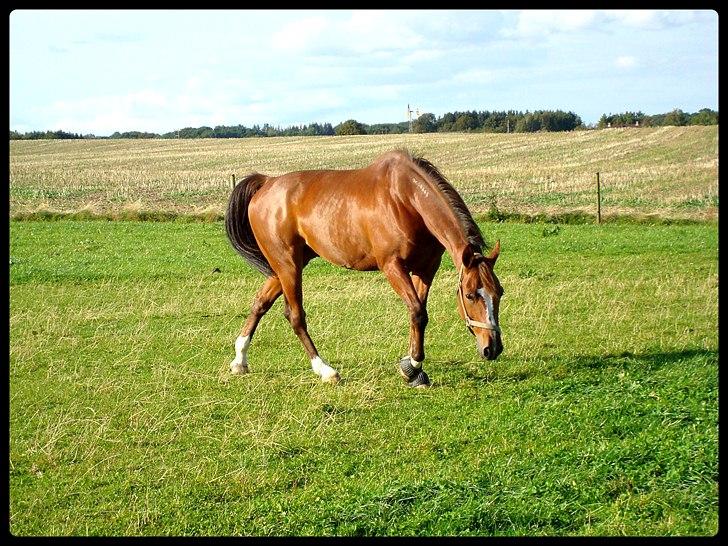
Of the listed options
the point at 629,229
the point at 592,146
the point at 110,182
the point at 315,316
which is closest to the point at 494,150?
the point at 592,146

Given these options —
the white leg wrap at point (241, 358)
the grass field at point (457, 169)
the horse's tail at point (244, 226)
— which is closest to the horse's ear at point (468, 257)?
the white leg wrap at point (241, 358)

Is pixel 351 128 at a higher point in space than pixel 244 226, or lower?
higher

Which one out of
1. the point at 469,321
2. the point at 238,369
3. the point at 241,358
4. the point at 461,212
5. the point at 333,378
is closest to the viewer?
the point at 469,321

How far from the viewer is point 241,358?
28.2ft

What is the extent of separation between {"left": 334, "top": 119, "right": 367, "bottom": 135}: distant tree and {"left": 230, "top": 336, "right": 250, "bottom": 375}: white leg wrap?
77.4 m

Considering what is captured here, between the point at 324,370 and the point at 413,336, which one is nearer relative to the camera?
the point at 413,336

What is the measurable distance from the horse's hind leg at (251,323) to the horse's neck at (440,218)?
226cm

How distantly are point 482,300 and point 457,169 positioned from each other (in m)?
37.1

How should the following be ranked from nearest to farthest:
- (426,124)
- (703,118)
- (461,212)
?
1. (461,212)
2. (703,118)
3. (426,124)

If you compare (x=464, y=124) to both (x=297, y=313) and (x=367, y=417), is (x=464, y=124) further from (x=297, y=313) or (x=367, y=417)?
(x=367, y=417)

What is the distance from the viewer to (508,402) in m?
7.02

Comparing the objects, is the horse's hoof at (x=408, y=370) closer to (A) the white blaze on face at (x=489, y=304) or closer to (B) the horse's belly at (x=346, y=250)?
(A) the white blaze on face at (x=489, y=304)

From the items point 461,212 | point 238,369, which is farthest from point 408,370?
point 238,369

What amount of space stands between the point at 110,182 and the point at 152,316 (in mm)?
31033
